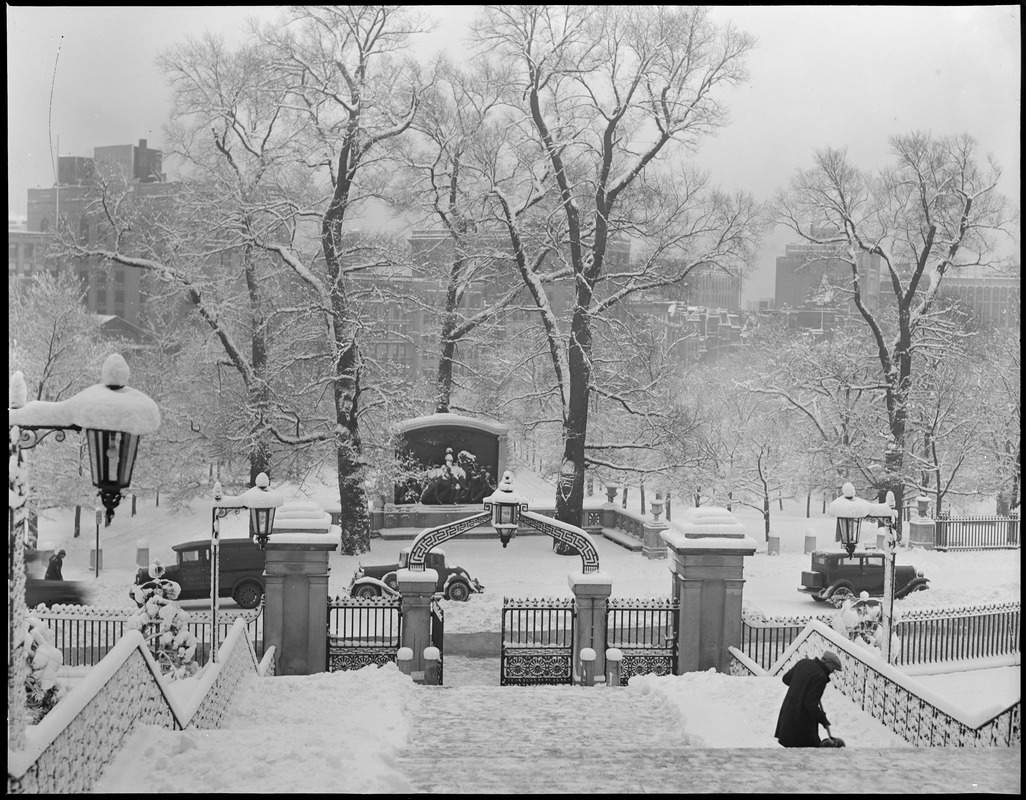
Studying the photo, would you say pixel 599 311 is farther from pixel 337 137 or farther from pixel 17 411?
pixel 17 411

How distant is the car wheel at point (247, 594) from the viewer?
18.3 m

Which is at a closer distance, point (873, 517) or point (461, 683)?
point (873, 517)

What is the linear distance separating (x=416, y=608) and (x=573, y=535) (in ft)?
7.97

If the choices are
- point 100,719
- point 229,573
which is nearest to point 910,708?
point 100,719

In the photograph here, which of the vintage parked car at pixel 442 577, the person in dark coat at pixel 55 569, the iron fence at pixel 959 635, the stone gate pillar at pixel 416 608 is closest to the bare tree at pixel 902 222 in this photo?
the iron fence at pixel 959 635

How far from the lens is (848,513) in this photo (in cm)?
1199

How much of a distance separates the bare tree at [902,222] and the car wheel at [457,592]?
13915mm

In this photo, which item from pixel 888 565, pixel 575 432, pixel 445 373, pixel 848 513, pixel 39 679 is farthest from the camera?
pixel 445 373

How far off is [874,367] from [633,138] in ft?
34.5

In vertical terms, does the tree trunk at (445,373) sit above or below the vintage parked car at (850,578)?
above

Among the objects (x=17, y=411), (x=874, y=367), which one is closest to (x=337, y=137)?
(x=874, y=367)

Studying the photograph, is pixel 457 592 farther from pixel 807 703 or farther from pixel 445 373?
pixel 807 703

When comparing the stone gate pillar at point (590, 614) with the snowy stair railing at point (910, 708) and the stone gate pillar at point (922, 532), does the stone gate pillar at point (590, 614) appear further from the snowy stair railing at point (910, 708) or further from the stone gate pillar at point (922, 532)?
the stone gate pillar at point (922, 532)

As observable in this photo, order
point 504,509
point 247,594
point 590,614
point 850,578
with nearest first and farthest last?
point 504,509
point 590,614
point 247,594
point 850,578
